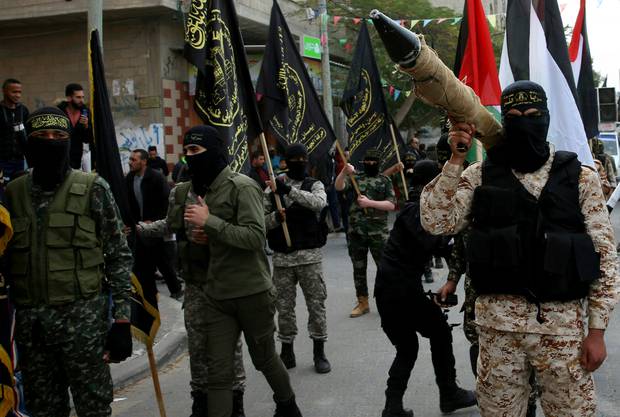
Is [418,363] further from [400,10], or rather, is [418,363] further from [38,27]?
[400,10]

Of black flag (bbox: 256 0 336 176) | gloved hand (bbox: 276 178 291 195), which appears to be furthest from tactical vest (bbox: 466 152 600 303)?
black flag (bbox: 256 0 336 176)

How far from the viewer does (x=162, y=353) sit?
650 centimetres

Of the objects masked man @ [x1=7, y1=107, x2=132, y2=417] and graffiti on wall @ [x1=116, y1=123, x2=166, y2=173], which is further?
graffiti on wall @ [x1=116, y1=123, x2=166, y2=173]

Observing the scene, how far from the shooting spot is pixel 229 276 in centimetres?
414

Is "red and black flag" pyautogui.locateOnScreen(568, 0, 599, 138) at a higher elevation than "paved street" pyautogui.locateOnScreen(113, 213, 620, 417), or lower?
higher

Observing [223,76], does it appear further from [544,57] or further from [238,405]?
[544,57]

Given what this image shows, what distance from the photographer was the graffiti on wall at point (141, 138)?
1700 cm

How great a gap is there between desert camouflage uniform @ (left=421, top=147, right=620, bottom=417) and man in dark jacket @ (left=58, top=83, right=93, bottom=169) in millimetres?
4793

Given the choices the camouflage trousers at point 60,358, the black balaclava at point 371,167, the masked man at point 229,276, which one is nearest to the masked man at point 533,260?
the masked man at point 229,276

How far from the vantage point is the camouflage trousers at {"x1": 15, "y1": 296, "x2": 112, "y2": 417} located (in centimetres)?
346

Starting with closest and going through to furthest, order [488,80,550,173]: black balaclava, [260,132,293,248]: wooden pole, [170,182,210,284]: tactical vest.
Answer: [488,80,550,173]: black balaclava < [170,182,210,284]: tactical vest < [260,132,293,248]: wooden pole

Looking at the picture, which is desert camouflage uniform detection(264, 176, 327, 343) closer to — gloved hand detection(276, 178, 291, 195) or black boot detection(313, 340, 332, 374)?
black boot detection(313, 340, 332, 374)

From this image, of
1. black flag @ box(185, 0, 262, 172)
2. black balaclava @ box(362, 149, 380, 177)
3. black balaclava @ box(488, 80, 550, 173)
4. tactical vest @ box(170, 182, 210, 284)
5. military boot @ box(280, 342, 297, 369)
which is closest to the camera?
black balaclava @ box(488, 80, 550, 173)

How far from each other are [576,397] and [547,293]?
45 cm
